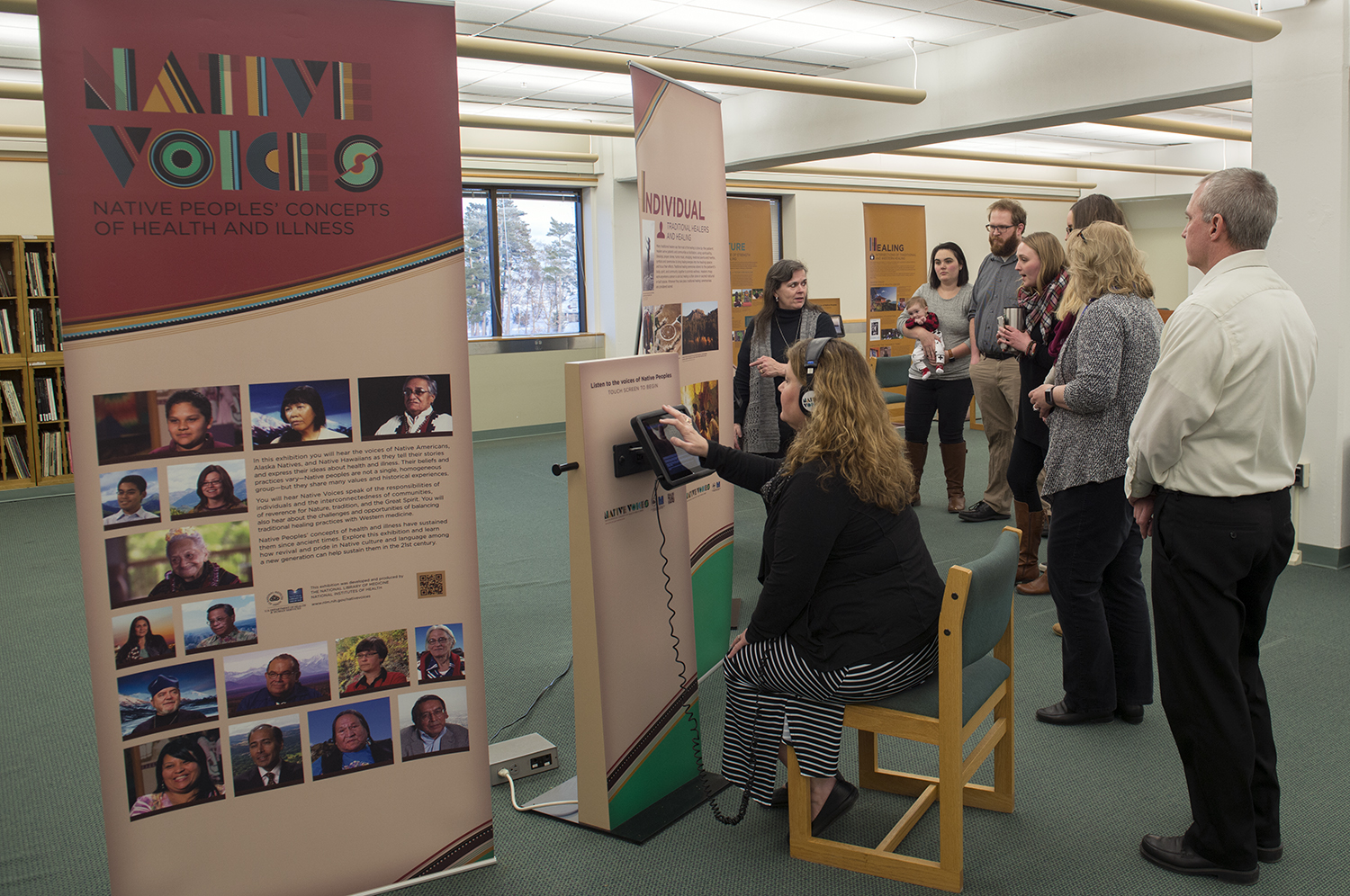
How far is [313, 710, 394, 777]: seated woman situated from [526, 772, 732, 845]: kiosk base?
606 mm

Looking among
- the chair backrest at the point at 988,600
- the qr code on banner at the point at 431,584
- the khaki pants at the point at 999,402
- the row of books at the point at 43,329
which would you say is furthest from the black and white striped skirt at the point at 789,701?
the row of books at the point at 43,329

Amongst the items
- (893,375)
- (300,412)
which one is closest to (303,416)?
(300,412)

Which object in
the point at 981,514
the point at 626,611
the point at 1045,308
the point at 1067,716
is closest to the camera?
the point at 626,611

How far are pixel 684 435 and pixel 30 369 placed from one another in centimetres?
662

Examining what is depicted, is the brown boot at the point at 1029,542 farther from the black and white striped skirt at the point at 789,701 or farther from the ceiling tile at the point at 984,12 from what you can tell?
the ceiling tile at the point at 984,12

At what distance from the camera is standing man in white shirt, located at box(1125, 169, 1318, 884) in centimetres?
205

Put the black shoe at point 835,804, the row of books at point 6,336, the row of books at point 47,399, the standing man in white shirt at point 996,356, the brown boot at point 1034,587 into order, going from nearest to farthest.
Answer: the black shoe at point 835,804 → the brown boot at point 1034,587 → the standing man in white shirt at point 996,356 → the row of books at point 6,336 → the row of books at point 47,399

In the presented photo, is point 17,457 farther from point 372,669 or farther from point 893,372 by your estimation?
point 893,372

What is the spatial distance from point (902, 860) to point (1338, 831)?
1.15 m

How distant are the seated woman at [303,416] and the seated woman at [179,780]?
2.15 feet

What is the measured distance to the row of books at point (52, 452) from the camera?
7176 millimetres

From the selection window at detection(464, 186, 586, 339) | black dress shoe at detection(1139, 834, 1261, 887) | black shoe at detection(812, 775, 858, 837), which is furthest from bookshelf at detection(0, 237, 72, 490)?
black dress shoe at detection(1139, 834, 1261, 887)

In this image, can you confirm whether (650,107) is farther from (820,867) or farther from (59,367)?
(59,367)

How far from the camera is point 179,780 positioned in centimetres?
195
